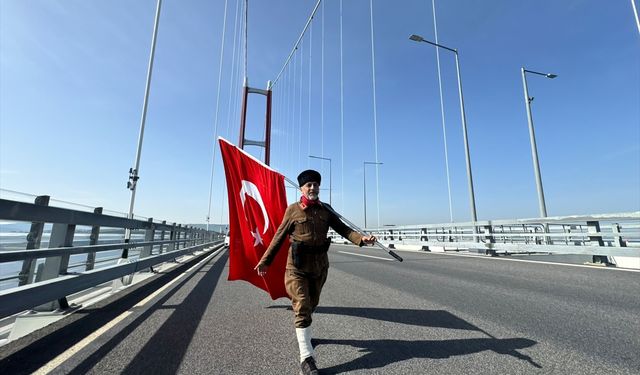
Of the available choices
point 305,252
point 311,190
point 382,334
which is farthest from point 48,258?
point 382,334

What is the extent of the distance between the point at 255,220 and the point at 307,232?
165 cm

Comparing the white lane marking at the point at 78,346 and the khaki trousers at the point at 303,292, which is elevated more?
the khaki trousers at the point at 303,292

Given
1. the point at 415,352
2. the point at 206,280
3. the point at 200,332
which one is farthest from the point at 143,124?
the point at 415,352

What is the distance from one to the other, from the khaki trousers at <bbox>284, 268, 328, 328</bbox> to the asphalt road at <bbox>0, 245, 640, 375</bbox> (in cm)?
A: 37

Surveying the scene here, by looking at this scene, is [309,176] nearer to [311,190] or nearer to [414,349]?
[311,190]

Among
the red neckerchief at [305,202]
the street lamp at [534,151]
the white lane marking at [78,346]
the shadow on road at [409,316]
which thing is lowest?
the white lane marking at [78,346]

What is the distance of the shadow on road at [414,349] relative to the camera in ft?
8.87

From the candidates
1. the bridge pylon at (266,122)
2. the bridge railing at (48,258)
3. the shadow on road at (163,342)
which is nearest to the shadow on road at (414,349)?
the shadow on road at (163,342)

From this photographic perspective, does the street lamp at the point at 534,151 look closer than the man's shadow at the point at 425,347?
No

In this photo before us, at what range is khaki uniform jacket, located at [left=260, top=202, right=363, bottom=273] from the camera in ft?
10.4

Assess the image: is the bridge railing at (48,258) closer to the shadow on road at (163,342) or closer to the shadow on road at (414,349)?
the shadow on road at (163,342)

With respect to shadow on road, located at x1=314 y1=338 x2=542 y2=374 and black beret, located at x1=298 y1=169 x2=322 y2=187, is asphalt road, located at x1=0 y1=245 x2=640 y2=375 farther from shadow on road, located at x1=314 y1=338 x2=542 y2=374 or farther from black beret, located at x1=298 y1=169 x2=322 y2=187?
black beret, located at x1=298 y1=169 x2=322 y2=187

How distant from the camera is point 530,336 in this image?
10.7 feet

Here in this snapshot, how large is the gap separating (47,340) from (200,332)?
142 cm
